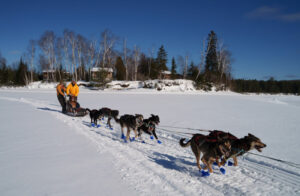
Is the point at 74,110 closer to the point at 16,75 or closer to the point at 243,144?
the point at 243,144

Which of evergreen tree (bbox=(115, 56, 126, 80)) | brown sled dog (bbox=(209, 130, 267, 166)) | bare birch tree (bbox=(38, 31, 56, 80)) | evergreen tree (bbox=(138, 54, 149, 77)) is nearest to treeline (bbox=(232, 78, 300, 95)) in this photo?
evergreen tree (bbox=(138, 54, 149, 77))

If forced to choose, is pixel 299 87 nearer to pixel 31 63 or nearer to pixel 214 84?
pixel 214 84

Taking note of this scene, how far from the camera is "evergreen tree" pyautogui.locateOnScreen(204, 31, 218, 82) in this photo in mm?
37000

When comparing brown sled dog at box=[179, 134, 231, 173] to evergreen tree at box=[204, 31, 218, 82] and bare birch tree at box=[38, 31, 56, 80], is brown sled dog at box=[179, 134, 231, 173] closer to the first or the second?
evergreen tree at box=[204, 31, 218, 82]

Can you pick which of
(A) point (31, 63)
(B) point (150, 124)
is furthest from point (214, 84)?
(A) point (31, 63)

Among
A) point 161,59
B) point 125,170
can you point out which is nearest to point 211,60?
point 161,59

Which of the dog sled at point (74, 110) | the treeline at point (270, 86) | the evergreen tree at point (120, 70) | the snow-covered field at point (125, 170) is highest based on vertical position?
the evergreen tree at point (120, 70)

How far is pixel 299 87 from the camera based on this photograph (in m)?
74.4

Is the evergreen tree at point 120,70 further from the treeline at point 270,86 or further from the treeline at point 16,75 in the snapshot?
the treeline at point 270,86

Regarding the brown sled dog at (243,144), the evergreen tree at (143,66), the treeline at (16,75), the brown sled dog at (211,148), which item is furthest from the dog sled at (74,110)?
the treeline at (16,75)

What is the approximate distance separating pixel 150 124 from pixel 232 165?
2560mm

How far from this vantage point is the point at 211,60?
4000 centimetres

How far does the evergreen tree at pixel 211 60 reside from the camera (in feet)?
121

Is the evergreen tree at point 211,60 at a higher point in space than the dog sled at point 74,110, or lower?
higher
